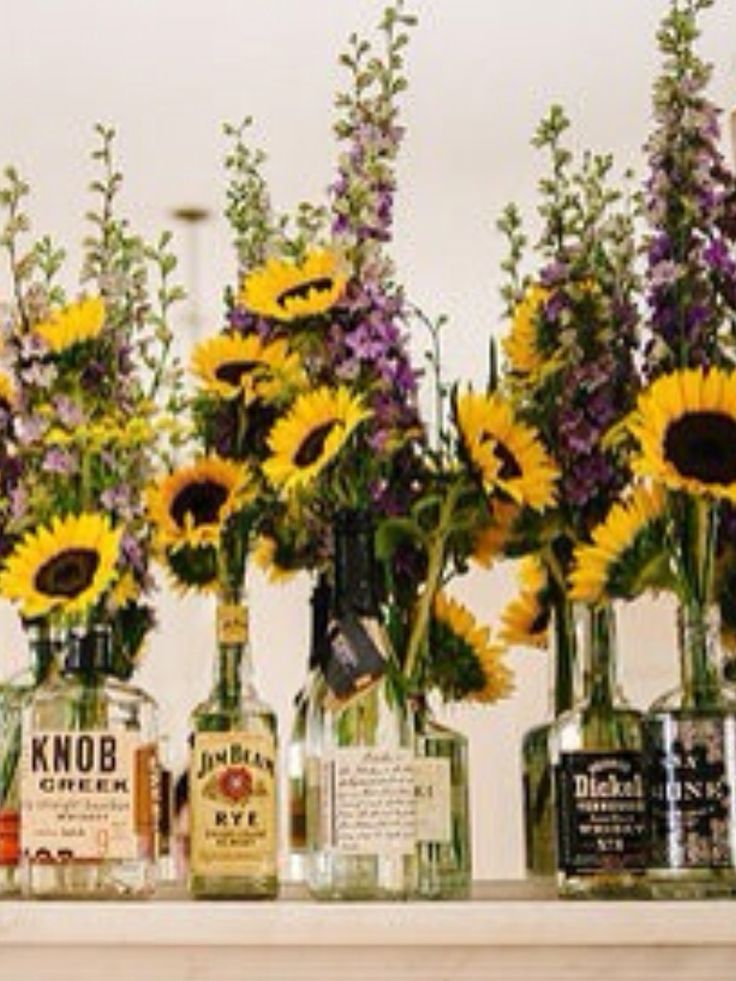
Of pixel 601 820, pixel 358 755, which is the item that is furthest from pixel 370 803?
pixel 601 820

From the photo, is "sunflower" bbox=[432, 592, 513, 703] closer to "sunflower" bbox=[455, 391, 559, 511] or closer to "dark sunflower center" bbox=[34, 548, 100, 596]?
"sunflower" bbox=[455, 391, 559, 511]

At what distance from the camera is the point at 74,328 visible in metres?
1.20

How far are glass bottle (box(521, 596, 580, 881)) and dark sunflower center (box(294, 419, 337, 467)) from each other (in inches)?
9.1

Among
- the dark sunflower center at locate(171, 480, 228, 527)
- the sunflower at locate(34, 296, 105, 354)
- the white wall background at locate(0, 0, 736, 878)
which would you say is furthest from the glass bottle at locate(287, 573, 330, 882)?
the white wall background at locate(0, 0, 736, 878)

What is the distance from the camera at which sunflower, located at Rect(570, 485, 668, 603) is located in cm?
112

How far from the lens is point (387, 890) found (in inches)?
41.9

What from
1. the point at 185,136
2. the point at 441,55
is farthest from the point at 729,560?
the point at 185,136

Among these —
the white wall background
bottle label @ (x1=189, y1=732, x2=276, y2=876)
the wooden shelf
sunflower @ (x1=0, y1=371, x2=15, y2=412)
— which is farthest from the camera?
the white wall background

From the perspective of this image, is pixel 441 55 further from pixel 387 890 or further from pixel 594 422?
pixel 387 890

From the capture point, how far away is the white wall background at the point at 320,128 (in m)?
2.02

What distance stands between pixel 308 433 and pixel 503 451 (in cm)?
13

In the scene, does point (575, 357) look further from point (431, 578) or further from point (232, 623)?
point (232, 623)

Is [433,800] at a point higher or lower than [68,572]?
lower

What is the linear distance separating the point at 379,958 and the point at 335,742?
0.43ft
